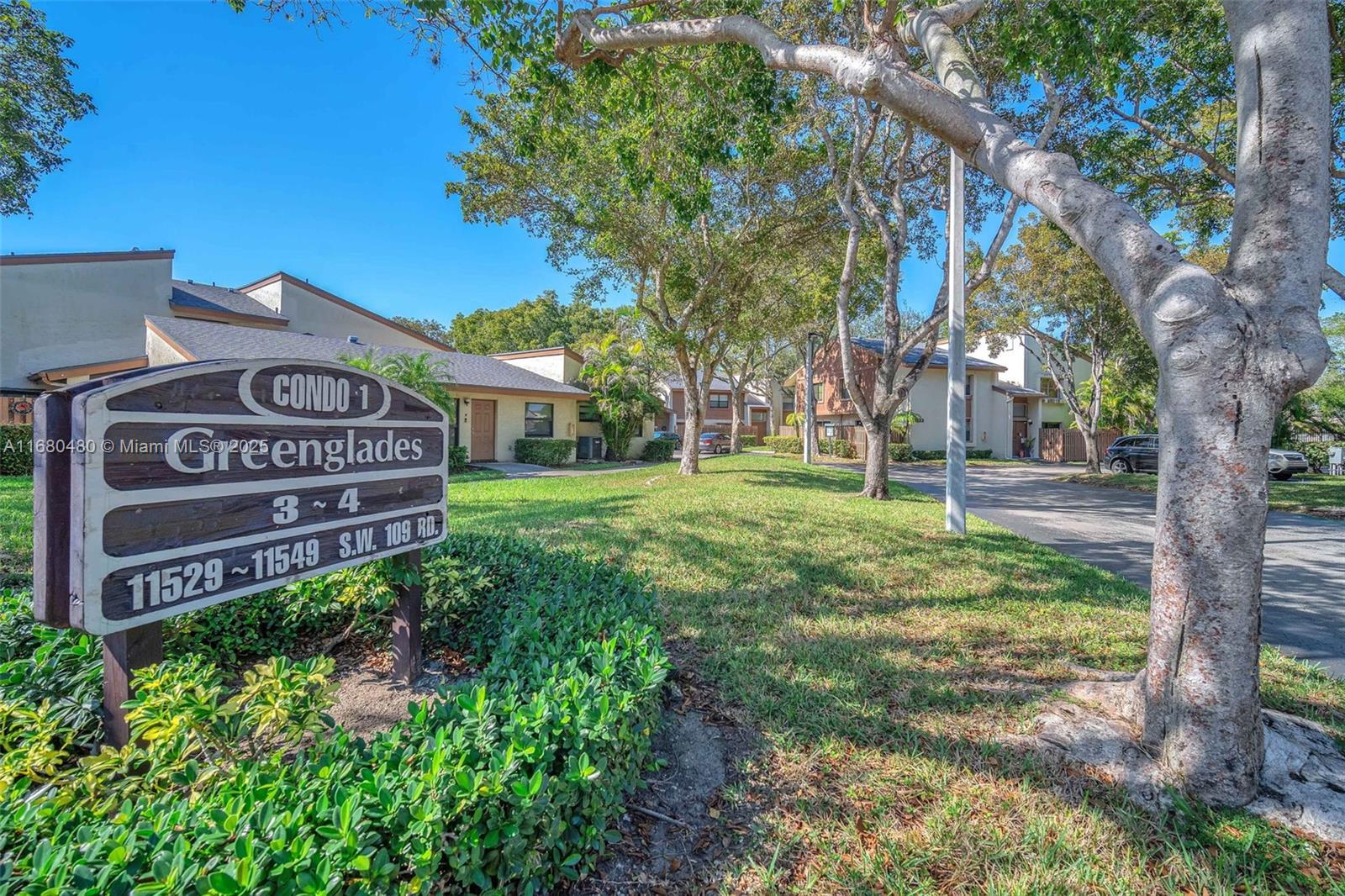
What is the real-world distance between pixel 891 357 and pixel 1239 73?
8.06 metres

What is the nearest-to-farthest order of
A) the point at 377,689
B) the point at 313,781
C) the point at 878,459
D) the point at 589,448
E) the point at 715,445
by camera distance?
the point at 313,781
the point at 377,689
the point at 878,459
the point at 589,448
the point at 715,445

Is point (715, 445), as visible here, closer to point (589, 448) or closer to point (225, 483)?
point (589, 448)

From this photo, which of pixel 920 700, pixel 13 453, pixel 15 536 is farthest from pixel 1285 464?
pixel 13 453

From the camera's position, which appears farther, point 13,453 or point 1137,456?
point 1137,456

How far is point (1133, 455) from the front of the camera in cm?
1995

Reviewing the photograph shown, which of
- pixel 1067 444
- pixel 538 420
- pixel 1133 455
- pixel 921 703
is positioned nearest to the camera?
pixel 921 703

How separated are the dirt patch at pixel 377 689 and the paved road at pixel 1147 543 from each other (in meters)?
6.14

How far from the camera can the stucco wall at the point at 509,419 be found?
18.5 meters

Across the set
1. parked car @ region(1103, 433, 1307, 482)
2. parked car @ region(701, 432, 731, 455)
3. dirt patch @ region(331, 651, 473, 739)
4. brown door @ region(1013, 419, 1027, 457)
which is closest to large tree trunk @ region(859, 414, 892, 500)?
dirt patch @ region(331, 651, 473, 739)

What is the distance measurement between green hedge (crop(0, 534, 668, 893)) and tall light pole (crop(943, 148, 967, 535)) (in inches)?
256

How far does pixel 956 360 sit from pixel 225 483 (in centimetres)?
875

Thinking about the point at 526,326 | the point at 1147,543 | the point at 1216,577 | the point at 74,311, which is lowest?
the point at 1147,543

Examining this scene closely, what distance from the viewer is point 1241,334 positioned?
2273 millimetres

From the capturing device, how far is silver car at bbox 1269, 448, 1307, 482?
16438mm
